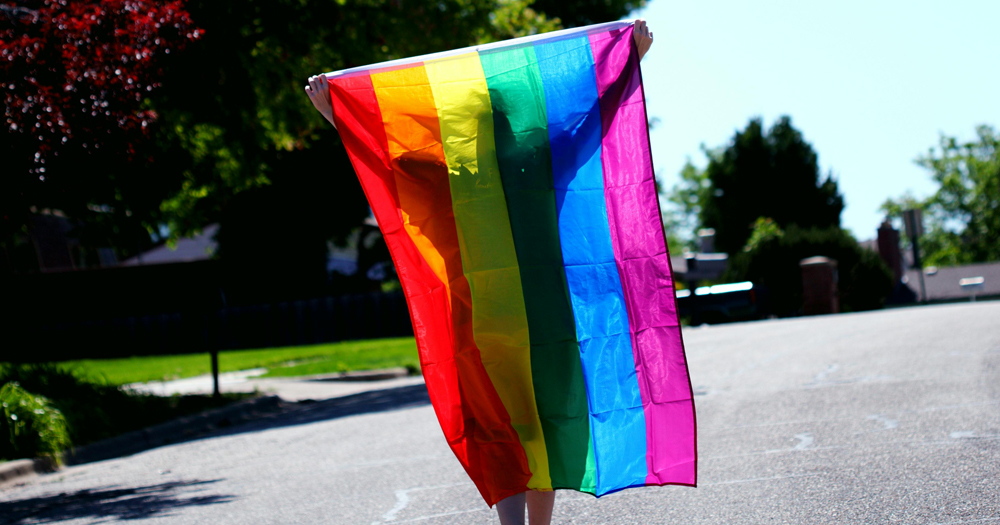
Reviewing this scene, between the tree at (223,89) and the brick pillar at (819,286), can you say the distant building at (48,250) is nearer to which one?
the tree at (223,89)

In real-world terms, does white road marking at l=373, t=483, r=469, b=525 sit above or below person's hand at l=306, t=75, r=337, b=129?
below

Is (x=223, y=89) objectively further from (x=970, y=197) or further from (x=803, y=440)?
(x=970, y=197)

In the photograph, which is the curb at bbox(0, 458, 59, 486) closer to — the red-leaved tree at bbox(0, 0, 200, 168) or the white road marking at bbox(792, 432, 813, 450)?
the red-leaved tree at bbox(0, 0, 200, 168)

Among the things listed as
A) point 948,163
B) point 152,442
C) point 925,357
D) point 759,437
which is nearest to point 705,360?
point 925,357

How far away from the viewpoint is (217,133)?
15.7 meters

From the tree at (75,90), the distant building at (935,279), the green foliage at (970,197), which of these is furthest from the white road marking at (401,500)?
the green foliage at (970,197)

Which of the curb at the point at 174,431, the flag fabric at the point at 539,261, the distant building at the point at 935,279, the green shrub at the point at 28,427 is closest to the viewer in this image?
the flag fabric at the point at 539,261

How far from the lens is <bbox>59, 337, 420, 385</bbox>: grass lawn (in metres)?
18.6

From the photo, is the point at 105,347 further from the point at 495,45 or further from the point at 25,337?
the point at 495,45

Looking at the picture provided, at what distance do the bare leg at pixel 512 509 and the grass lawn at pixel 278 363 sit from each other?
14.6 meters

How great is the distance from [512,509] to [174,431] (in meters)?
9.11

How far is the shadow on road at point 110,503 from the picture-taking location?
6551 mm

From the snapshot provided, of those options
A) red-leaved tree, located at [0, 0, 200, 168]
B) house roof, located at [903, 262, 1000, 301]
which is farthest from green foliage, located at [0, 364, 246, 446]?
house roof, located at [903, 262, 1000, 301]

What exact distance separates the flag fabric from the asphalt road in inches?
60.0
